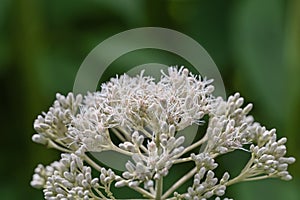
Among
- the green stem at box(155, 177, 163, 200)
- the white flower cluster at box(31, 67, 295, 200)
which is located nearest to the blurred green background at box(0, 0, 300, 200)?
the white flower cluster at box(31, 67, 295, 200)

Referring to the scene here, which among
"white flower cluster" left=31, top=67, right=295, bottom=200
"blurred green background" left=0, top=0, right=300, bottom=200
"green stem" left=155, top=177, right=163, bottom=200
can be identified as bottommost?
"green stem" left=155, top=177, right=163, bottom=200

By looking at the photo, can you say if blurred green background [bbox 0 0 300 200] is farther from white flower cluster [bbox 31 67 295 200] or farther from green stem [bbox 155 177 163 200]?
green stem [bbox 155 177 163 200]

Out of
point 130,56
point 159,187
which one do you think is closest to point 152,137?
point 159,187

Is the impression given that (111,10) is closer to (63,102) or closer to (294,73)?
(294,73)

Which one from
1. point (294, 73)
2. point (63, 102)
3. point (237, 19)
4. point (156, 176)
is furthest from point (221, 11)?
point (156, 176)

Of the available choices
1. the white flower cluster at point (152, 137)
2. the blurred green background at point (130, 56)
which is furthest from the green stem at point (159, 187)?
the blurred green background at point (130, 56)

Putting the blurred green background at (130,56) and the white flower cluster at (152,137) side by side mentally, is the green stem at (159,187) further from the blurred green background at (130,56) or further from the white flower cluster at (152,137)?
the blurred green background at (130,56)
